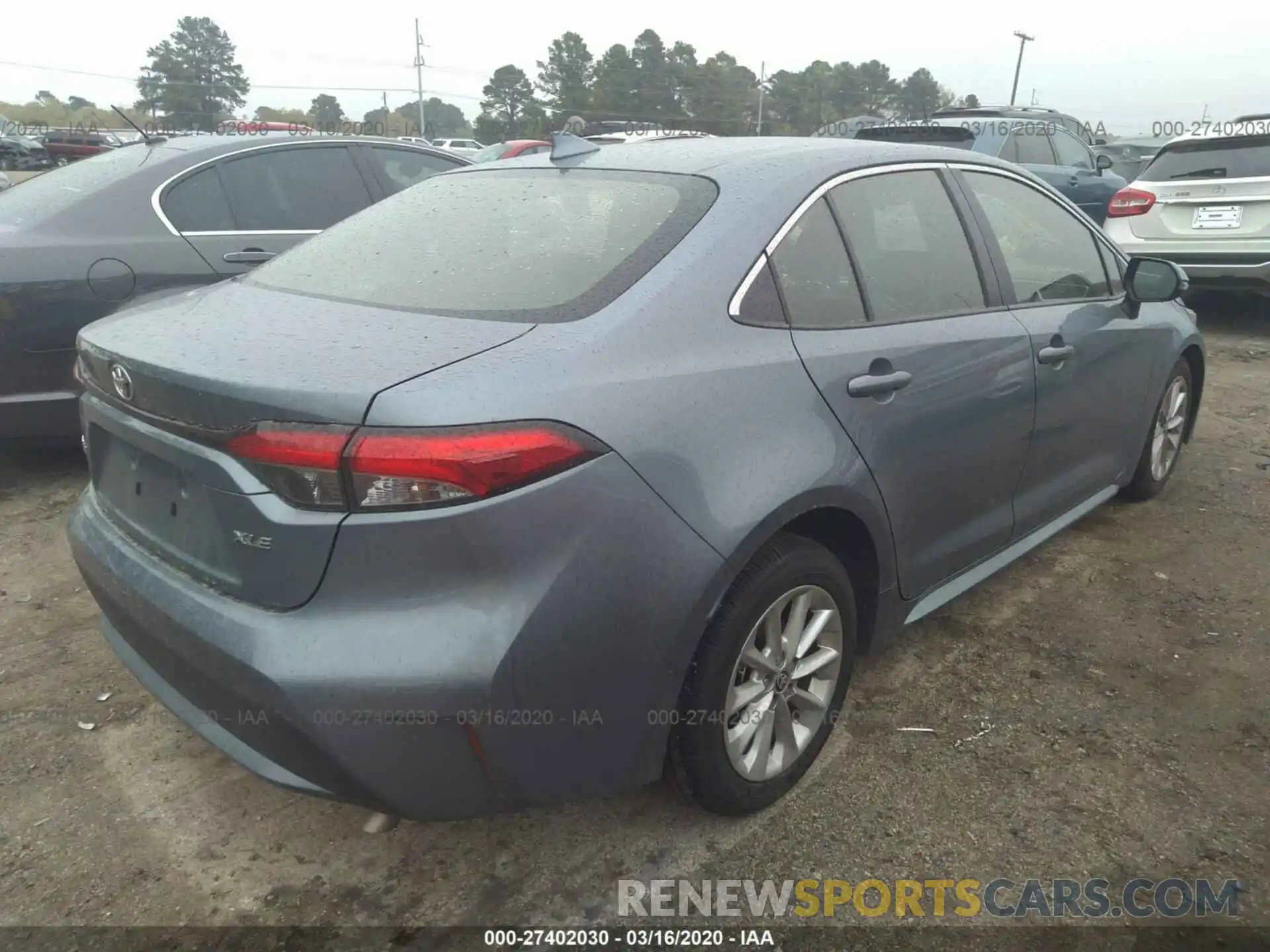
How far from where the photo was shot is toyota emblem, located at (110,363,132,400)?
6.48ft

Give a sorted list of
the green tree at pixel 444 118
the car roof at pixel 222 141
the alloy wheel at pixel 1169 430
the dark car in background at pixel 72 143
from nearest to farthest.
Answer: the alloy wheel at pixel 1169 430 → the car roof at pixel 222 141 → the dark car in background at pixel 72 143 → the green tree at pixel 444 118

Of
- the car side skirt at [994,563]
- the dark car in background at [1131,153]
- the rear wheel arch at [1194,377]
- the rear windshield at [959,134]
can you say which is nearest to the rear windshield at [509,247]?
the car side skirt at [994,563]

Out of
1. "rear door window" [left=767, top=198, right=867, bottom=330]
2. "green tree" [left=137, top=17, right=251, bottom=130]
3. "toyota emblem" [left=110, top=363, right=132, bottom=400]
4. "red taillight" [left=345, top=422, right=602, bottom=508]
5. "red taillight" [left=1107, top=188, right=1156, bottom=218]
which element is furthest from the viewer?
"green tree" [left=137, top=17, right=251, bottom=130]

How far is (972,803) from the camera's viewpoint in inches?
93.1

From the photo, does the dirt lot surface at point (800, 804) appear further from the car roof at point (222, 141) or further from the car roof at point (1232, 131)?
the car roof at point (1232, 131)

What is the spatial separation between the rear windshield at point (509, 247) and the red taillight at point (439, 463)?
373mm

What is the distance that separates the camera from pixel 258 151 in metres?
→ 4.64

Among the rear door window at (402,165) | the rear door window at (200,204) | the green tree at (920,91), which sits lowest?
the rear door window at (200,204)

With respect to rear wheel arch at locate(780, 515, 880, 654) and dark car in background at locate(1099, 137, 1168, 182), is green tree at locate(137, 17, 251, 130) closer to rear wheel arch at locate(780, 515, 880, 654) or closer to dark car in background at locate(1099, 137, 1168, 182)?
dark car in background at locate(1099, 137, 1168, 182)

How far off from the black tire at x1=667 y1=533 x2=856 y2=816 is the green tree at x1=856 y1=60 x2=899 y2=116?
62548mm

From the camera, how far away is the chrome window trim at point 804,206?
212 cm

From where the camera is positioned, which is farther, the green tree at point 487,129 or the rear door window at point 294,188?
the green tree at point 487,129

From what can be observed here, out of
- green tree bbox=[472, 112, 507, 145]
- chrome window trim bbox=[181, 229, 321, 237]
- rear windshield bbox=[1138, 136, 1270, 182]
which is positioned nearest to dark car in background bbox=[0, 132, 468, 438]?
chrome window trim bbox=[181, 229, 321, 237]

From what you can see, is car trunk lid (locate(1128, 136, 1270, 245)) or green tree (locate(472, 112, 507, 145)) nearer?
car trunk lid (locate(1128, 136, 1270, 245))
